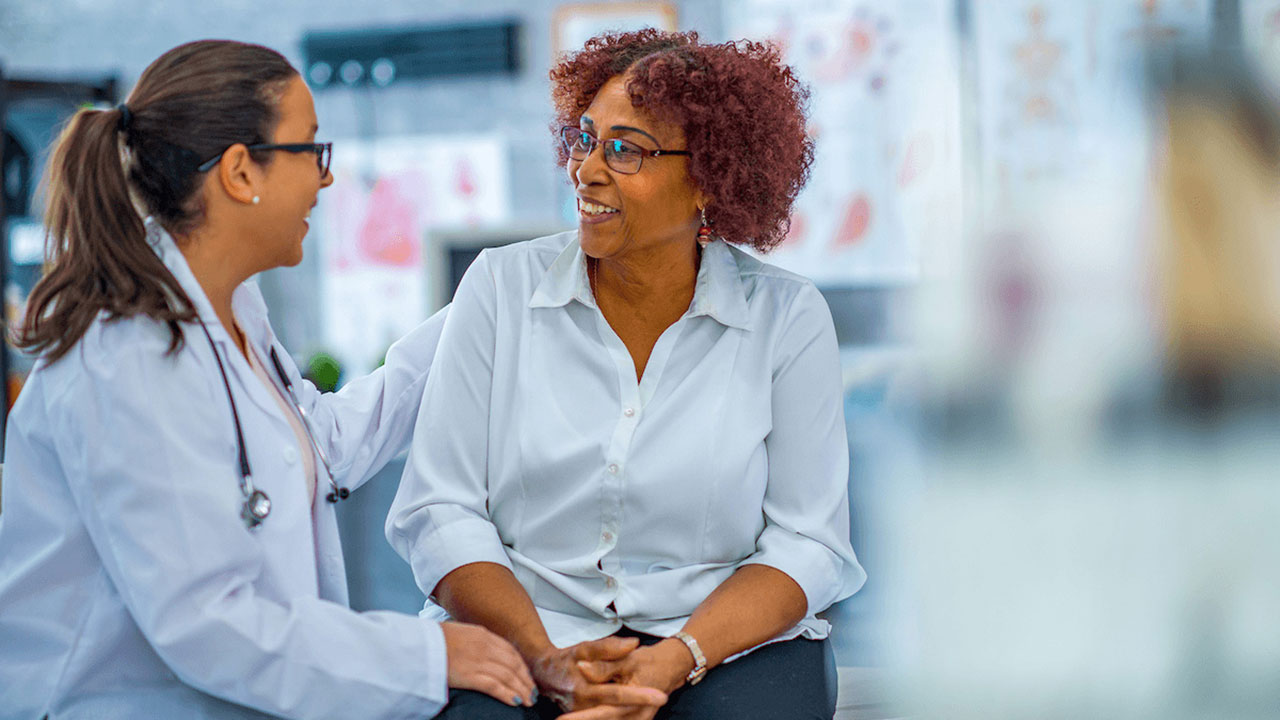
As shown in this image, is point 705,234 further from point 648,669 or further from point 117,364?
point 117,364

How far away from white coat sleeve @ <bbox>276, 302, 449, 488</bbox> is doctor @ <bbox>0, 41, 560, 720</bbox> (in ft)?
0.84

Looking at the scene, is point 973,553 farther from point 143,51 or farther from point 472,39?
point 143,51

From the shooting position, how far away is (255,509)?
1.20 metres

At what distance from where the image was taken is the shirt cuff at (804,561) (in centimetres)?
155

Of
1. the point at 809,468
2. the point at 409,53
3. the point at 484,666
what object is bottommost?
the point at 484,666

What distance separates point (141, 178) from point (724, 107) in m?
0.82

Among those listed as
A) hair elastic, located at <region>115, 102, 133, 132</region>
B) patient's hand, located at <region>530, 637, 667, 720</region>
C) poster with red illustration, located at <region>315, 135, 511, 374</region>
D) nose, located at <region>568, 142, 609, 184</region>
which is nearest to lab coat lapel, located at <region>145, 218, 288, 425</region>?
hair elastic, located at <region>115, 102, 133, 132</region>

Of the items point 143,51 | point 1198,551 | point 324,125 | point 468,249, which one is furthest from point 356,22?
point 1198,551

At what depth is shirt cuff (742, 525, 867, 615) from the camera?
61.1 inches

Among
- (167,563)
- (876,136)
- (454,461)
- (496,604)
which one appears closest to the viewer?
(167,563)

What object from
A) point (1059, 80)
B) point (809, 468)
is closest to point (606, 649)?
point (809, 468)

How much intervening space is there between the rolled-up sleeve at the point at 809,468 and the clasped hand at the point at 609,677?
236 millimetres

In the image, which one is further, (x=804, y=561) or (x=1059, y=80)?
(x=1059, y=80)

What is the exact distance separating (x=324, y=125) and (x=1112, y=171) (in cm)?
360
